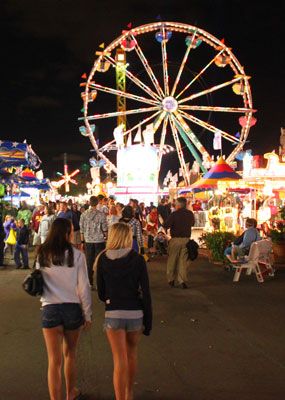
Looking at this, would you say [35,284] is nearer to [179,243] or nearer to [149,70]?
[179,243]

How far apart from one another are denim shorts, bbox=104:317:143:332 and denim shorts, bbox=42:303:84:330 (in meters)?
0.24

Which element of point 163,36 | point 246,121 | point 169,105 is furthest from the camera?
point 169,105

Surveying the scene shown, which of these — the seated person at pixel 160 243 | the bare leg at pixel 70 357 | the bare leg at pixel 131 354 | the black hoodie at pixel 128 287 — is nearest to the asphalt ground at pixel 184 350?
the bare leg at pixel 70 357

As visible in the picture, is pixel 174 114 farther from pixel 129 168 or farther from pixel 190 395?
pixel 190 395

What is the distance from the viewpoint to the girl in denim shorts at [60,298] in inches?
144

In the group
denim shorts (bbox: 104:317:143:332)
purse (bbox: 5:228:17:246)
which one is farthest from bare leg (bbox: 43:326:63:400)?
purse (bbox: 5:228:17:246)

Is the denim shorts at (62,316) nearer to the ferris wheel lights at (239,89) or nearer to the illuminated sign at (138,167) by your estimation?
the illuminated sign at (138,167)

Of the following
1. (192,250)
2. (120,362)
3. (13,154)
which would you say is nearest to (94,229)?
(192,250)

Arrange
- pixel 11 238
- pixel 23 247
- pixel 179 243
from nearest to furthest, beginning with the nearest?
1. pixel 179 243
2. pixel 23 247
3. pixel 11 238

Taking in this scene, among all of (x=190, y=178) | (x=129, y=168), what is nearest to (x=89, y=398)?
(x=129, y=168)

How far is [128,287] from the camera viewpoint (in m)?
3.71

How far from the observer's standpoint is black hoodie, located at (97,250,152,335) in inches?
146

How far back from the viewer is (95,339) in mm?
5840

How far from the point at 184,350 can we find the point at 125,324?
189 centimetres
